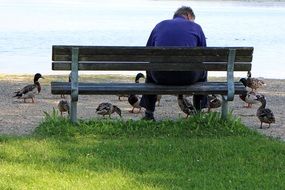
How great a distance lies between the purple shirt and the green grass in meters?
1.08

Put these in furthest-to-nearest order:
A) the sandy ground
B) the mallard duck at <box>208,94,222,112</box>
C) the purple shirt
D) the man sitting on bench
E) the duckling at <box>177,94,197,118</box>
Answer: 1. the mallard duck at <box>208,94,222,112</box>
2. the duckling at <box>177,94,197,118</box>
3. the sandy ground
4. the purple shirt
5. the man sitting on bench

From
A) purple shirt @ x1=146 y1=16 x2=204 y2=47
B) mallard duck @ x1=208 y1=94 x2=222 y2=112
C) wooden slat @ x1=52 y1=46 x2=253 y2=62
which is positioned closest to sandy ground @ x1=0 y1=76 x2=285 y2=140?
mallard duck @ x1=208 y1=94 x2=222 y2=112

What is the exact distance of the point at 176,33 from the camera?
972 cm

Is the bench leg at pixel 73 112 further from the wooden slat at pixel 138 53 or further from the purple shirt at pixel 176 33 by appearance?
the purple shirt at pixel 176 33

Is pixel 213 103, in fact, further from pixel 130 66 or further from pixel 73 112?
pixel 73 112

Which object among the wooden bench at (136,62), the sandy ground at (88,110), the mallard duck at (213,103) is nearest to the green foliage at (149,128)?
the wooden bench at (136,62)

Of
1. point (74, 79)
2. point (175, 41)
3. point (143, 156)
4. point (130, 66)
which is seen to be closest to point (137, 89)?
point (130, 66)

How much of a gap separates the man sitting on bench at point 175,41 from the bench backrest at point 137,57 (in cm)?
29

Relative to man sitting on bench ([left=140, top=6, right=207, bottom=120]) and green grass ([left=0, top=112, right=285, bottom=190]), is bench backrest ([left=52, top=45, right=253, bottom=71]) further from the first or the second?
green grass ([left=0, top=112, right=285, bottom=190])

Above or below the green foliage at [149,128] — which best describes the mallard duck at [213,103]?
below

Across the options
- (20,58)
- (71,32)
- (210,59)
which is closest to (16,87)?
(210,59)

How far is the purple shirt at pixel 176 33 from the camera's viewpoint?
9688mm

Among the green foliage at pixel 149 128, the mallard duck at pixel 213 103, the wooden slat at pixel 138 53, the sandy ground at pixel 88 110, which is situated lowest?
the sandy ground at pixel 88 110

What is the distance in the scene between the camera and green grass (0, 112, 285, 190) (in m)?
6.48
